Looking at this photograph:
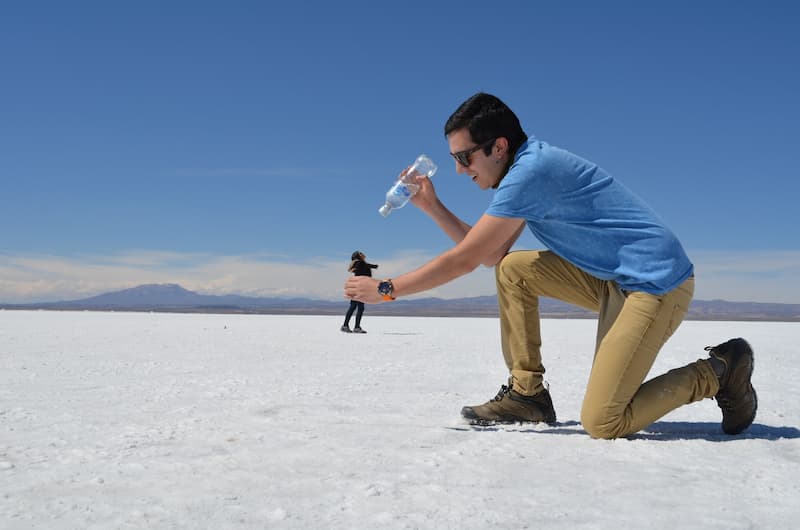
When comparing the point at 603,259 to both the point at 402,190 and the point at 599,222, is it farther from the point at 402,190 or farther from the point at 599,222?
the point at 402,190

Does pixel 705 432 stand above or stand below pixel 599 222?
below

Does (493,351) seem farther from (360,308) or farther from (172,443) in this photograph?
(172,443)

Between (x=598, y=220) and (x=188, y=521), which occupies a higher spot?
(x=598, y=220)

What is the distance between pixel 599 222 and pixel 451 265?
28.5 inches

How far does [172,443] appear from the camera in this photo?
107 inches

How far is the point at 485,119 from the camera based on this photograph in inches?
114

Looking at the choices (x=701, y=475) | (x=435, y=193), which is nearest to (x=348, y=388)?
(x=435, y=193)

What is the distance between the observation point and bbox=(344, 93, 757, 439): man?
8.82 ft

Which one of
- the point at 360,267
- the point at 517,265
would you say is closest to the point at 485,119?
the point at 517,265

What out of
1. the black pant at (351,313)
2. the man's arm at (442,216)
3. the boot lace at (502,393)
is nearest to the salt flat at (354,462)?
the boot lace at (502,393)

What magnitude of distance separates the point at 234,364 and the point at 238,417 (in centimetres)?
315

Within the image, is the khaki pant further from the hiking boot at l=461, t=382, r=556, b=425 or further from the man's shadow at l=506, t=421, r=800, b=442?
the man's shadow at l=506, t=421, r=800, b=442

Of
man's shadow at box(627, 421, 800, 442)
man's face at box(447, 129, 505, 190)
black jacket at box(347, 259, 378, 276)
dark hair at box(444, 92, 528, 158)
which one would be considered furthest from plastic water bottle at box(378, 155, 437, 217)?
black jacket at box(347, 259, 378, 276)

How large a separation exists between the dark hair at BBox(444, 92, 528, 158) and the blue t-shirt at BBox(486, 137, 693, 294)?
0.40ft
